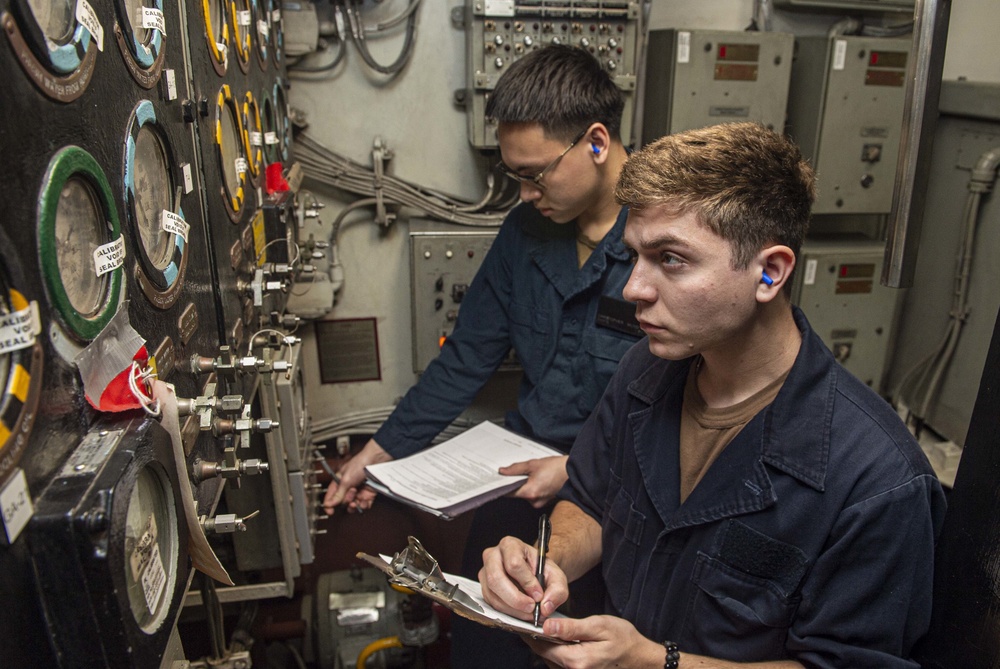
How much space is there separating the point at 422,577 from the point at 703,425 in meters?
0.54

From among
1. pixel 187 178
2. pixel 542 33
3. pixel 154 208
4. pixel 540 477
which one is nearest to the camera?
pixel 154 208

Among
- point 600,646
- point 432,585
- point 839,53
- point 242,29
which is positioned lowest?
point 600,646

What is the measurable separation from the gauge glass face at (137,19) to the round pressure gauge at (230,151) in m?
0.36

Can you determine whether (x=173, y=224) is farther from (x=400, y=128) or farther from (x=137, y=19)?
(x=400, y=128)

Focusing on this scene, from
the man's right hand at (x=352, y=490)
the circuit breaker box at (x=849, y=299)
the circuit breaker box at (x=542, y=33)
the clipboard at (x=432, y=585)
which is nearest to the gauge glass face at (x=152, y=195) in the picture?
the clipboard at (x=432, y=585)

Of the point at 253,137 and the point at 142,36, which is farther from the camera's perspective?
the point at 253,137

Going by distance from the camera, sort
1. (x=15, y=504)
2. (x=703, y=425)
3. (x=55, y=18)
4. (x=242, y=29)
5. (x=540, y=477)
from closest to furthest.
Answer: (x=15, y=504) → (x=55, y=18) → (x=703, y=425) → (x=242, y=29) → (x=540, y=477)

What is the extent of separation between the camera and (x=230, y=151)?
4.51 ft

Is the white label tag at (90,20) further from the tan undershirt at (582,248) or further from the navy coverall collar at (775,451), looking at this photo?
the tan undershirt at (582,248)

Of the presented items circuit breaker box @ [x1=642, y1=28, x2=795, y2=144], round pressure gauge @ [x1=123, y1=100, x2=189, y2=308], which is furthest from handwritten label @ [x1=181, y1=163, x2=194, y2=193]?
circuit breaker box @ [x1=642, y1=28, x2=795, y2=144]

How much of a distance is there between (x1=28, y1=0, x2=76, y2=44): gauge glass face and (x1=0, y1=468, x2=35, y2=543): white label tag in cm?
36

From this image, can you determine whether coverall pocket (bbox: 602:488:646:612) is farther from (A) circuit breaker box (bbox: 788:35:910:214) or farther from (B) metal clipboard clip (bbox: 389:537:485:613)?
(A) circuit breaker box (bbox: 788:35:910:214)

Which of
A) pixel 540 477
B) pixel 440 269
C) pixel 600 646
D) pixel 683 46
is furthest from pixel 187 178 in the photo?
pixel 683 46

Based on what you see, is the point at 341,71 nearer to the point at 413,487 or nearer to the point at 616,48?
the point at 616,48
